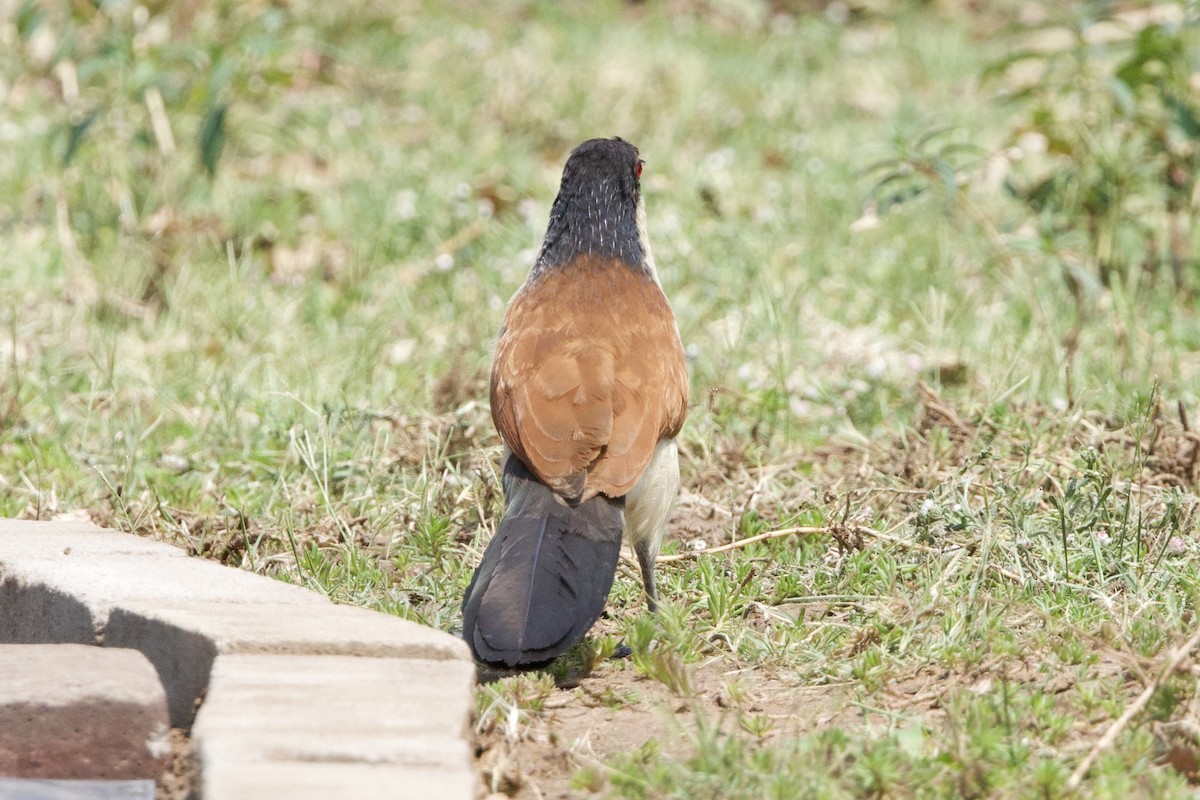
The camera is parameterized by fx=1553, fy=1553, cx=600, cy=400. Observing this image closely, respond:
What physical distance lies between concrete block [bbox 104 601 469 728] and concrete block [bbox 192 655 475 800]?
3cm

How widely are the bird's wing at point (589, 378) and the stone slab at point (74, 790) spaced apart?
1227 millimetres

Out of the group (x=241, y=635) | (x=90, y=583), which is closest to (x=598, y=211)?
(x=90, y=583)

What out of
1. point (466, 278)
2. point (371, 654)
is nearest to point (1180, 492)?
point (371, 654)

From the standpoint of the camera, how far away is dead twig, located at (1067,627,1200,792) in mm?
2848

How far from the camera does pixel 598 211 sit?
185 inches

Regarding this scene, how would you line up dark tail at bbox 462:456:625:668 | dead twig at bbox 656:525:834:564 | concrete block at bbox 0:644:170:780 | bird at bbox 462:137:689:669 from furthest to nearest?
dead twig at bbox 656:525:834:564
bird at bbox 462:137:689:669
dark tail at bbox 462:456:625:668
concrete block at bbox 0:644:170:780

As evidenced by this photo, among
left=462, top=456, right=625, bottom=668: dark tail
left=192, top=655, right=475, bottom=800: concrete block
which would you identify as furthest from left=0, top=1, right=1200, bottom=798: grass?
left=192, top=655, right=475, bottom=800: concrete block

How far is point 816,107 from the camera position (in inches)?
375

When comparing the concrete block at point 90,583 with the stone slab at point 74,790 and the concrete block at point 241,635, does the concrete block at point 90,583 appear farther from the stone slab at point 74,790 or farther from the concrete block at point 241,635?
the stone slab at point 74,790

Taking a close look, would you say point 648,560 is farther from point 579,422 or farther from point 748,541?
point 579,422

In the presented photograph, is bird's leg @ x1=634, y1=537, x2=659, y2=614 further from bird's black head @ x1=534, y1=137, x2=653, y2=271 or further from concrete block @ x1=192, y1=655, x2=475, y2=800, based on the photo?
concrete block @ x1=192, y1=655, x2=475, y2=800

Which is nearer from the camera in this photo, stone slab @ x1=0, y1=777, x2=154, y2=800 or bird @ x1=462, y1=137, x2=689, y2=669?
stone slab @ x1=0, y1=777, x2=154, y2=800

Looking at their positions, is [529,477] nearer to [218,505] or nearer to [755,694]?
[755,694]

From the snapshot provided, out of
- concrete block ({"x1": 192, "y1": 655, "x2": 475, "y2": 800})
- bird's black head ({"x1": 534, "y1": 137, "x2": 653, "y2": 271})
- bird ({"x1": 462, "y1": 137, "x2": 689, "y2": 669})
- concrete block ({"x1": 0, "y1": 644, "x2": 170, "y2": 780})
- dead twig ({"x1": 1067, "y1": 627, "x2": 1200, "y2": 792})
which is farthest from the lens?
bird's black head ({"x1": 534, "y1": 137, "x2": 653, "y2": 271})
